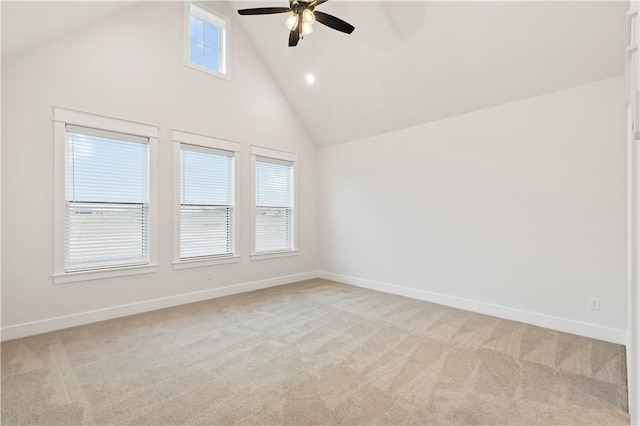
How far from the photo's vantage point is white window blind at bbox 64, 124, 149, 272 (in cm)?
349

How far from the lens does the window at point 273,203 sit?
529 cm

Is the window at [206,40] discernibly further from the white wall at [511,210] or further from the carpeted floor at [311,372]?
the carpeted floor at [311,372]

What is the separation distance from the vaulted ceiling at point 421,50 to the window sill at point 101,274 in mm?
2376

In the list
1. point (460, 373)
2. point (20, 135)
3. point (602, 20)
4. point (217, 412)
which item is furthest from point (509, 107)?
point (20, 135)

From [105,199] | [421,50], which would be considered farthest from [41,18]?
[421,50]

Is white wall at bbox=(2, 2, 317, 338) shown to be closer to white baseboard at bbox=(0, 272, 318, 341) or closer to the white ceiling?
white baseboard at bbox=(0, 272, 318, 341)

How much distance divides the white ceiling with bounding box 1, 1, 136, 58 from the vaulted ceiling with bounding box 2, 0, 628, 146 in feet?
0.04

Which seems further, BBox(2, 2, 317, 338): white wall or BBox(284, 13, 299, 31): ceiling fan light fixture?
BBox(2, 2, 317, 338): white wall

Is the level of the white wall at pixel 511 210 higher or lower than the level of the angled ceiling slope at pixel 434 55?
lower

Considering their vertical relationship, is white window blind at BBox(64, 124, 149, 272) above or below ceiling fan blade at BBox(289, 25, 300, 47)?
below

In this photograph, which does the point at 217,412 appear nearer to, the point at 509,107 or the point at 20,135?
the point at 20,135

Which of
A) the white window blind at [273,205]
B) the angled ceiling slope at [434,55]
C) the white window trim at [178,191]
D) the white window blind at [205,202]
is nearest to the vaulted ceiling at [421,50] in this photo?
the angled ceiling slope at [434,55]

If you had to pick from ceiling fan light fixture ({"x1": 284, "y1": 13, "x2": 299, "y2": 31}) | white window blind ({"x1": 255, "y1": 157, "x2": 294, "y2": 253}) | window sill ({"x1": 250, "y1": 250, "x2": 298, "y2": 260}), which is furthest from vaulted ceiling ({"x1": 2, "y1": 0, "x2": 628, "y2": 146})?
window sill ({"x1": 250, "y1": 250, "x2": 298, "y2": 260})

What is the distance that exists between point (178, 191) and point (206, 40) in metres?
2.43
